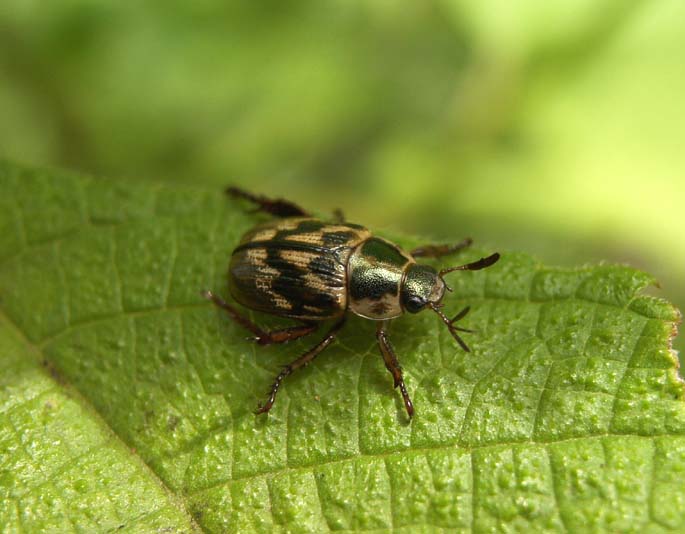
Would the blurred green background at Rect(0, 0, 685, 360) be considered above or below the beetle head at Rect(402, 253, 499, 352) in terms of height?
above

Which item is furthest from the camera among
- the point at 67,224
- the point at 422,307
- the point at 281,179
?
the point at 281,179

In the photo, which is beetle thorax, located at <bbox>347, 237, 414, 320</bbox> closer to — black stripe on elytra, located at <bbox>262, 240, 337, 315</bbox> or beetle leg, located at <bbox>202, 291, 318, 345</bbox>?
black stripe on elytra, located at <bbox>262, 240, 337, 315</bbox>

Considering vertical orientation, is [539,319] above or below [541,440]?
above

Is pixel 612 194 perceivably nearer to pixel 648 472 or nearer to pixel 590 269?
pixel 590 269

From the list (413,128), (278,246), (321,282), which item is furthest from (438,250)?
(413,128)

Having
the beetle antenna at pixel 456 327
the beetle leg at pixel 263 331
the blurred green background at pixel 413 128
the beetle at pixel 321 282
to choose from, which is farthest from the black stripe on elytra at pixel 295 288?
the blurred green background at pixel 413 128

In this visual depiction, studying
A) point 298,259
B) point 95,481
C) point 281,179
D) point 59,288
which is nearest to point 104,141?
point 281,179

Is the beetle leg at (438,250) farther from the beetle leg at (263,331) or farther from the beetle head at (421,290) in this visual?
the beetle leg at (263,331)

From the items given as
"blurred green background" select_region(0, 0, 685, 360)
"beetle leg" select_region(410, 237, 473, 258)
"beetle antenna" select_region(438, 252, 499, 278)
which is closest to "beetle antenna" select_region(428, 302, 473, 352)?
"beetle antenna" select_region(438, 252, 499, 278)
